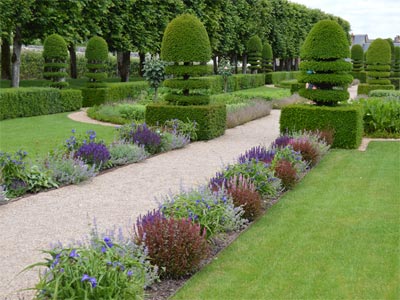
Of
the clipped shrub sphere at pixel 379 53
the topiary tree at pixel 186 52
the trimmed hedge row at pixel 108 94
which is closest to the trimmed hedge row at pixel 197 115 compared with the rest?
the topiary tree at pixel 186 52

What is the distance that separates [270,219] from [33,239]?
9.61 ft

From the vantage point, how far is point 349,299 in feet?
15.5

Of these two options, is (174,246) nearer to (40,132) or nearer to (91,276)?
(91,276)

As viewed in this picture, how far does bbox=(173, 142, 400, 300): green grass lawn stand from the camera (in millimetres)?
4934

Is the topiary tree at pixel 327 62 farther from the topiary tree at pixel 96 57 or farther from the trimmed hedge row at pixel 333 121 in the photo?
the topiary tree at pixel 96 57

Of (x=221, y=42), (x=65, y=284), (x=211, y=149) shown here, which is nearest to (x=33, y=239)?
(x=65, y=284)

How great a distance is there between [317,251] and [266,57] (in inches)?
1570

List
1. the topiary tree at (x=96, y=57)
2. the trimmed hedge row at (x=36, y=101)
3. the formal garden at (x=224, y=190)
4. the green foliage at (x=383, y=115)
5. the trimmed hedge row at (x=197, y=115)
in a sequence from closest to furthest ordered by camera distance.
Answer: the formal garden at (x=224, y=190) < the trimmed hedge row at (x=197, y=115) < the green foliage at (x=383, y=115) < the trimmed hedge row at (x=36, y=101) < the topiary tree at (x=96, y=57)

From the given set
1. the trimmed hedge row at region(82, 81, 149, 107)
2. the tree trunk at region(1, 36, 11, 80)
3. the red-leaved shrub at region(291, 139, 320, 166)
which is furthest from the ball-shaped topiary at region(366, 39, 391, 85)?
the red-leaved shrub at region(291, 139, 320, 166)

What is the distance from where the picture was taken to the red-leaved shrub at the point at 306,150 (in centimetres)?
1082

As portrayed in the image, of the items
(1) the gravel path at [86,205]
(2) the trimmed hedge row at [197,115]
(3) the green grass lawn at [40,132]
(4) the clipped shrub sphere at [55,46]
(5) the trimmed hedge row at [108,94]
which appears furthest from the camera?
(5) the trimmed hedge row at [108,94]

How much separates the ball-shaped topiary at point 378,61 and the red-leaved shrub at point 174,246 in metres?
25.5

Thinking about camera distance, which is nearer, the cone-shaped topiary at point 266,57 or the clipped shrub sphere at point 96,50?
the clipped shrub sphere at point 96,50

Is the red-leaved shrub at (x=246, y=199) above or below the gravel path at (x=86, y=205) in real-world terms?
above
